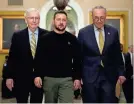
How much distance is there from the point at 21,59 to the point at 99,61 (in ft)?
2.88

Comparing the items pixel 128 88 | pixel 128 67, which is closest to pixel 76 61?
pixel 128 67

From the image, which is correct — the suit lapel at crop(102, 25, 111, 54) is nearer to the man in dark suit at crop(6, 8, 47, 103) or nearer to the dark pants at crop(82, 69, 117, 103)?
the dark pants at crop(82, 69, 117, 103)

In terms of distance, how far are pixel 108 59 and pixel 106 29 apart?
0.36 meters

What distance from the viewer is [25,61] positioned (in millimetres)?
3766

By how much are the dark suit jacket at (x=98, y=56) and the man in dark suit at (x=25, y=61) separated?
20.0 inches

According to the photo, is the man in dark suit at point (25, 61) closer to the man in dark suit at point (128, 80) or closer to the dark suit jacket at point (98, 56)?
the dark suit jacket at point (98, 56)

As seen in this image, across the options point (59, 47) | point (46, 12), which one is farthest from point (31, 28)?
point (46, 12)

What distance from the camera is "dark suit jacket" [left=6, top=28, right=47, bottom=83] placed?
376 centimetres

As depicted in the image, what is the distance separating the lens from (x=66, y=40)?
Result: 3627 millimetres

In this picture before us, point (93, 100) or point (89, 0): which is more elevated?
point (89, 0)

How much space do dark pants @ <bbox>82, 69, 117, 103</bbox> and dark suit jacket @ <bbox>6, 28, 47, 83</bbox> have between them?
0.66 metres

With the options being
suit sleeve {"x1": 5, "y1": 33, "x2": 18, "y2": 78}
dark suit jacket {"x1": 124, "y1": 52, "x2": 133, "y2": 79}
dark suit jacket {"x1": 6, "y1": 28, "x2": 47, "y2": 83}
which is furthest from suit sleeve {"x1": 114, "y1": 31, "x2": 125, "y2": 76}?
dark suit jacket {"x1": 124, "y1": 52, "x2": 133, "y2": 79}

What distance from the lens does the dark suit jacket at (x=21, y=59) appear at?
376cm

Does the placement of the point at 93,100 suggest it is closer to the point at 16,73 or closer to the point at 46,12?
the point at 16,73
